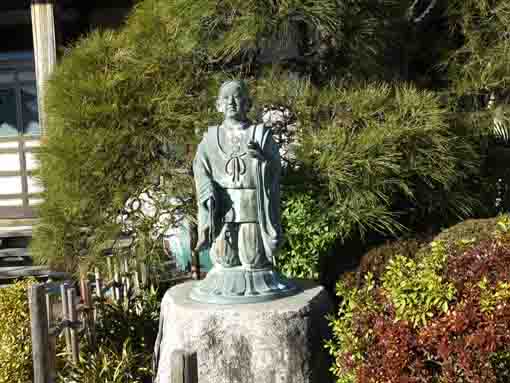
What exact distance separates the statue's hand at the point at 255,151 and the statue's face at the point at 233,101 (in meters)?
0.17

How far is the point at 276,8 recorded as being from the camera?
13.8ft

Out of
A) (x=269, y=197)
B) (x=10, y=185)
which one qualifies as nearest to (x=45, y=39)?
(x=10, y=185)

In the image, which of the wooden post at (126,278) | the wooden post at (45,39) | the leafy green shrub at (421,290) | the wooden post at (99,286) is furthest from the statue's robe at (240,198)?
the wooden post at (45,39)

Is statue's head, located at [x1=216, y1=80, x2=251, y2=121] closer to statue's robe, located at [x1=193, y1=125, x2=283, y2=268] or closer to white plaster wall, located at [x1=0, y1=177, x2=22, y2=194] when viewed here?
statue's robe, located at [x1=193, y1=125, x2=283, y2=268]

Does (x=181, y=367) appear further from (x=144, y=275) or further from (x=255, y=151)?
(x=144, y=275)

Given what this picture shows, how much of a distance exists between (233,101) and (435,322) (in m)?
1.53

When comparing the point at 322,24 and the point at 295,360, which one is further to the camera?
the point at 322,24

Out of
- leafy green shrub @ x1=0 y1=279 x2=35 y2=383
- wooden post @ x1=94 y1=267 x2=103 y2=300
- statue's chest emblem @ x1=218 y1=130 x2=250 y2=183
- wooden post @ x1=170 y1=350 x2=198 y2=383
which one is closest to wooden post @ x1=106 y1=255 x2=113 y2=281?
wooden post @ x1=94 y1=267 x2=103 y2=300

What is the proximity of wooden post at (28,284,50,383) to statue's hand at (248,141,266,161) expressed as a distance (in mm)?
1315

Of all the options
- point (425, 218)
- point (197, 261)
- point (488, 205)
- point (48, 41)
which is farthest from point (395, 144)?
point (48, 41)

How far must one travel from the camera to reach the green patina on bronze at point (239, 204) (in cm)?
369

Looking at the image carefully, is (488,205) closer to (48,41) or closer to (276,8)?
(276,8)

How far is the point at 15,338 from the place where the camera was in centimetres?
411

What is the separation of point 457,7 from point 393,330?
2858mm
